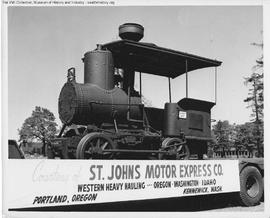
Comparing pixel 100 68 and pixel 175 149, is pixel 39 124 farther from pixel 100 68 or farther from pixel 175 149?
pixel 175 149

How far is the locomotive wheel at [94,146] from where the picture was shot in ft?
21.8

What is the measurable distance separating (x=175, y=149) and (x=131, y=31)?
253cm

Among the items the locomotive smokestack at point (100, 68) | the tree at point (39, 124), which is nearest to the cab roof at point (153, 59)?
the locomotive smokestack at point (100, 68)

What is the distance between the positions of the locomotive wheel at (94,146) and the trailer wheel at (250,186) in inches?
102

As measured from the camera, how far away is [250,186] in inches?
306

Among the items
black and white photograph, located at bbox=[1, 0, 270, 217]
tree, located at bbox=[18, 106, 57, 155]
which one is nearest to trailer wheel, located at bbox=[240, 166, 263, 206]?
black and white photograph, located at bbox=[1, 0, 270, 217]

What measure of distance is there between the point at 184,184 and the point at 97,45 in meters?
3.14

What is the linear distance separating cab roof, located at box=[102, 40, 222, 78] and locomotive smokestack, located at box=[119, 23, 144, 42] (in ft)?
1.22

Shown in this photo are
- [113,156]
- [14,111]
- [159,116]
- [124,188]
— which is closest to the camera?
[124,188]

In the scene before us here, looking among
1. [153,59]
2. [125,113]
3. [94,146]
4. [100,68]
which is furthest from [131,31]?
[94,146]

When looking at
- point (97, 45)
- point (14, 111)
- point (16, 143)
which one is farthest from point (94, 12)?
point (16, 143)

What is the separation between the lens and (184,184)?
21.6ft
